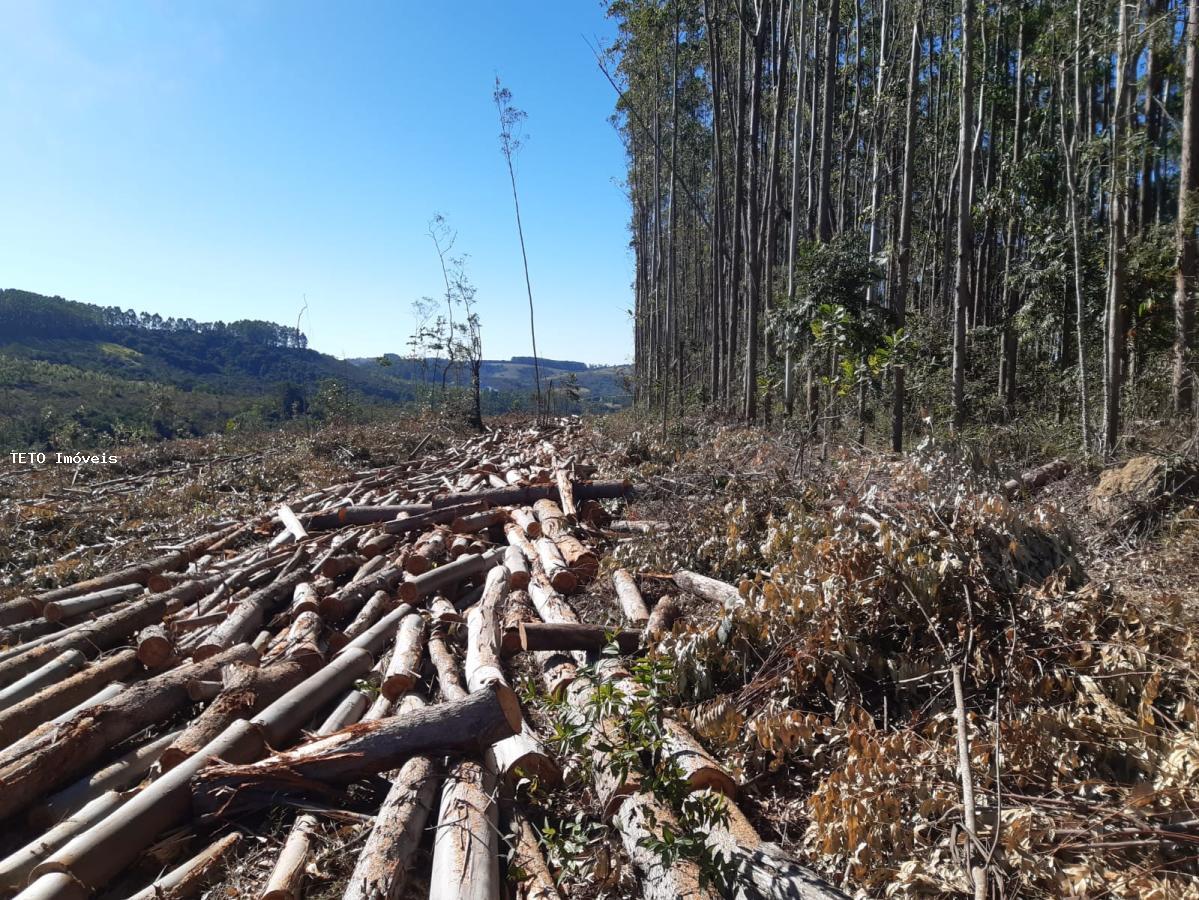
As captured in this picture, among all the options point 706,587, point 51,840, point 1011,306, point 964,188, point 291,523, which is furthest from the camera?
point 1011,306

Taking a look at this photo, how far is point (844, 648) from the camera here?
3.24 m

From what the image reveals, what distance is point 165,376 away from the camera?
174ft

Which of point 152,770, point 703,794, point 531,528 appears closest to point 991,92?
point 531,528

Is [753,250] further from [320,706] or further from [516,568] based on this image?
[320,706]

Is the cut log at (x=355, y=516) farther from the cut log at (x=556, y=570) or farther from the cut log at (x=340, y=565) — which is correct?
the cut log at (x=556, y=570)

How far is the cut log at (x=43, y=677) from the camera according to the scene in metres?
4.04

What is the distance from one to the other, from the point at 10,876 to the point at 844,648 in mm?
3594

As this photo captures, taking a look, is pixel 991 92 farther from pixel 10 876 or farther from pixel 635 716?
pixel 10 876

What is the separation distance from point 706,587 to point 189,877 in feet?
10.2

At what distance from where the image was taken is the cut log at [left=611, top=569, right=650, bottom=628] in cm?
430

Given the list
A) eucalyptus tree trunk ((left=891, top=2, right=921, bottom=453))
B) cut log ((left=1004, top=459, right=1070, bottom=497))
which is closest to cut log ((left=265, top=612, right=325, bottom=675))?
cut log ((left=1004, top=459, right=1070, bottom=497))

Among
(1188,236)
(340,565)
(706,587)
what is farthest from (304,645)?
(1188,236)

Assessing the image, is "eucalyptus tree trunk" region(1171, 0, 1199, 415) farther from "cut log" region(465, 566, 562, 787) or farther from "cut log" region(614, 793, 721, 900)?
"cut log" region(614, 793, 721, 900)

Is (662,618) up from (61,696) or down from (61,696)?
up
